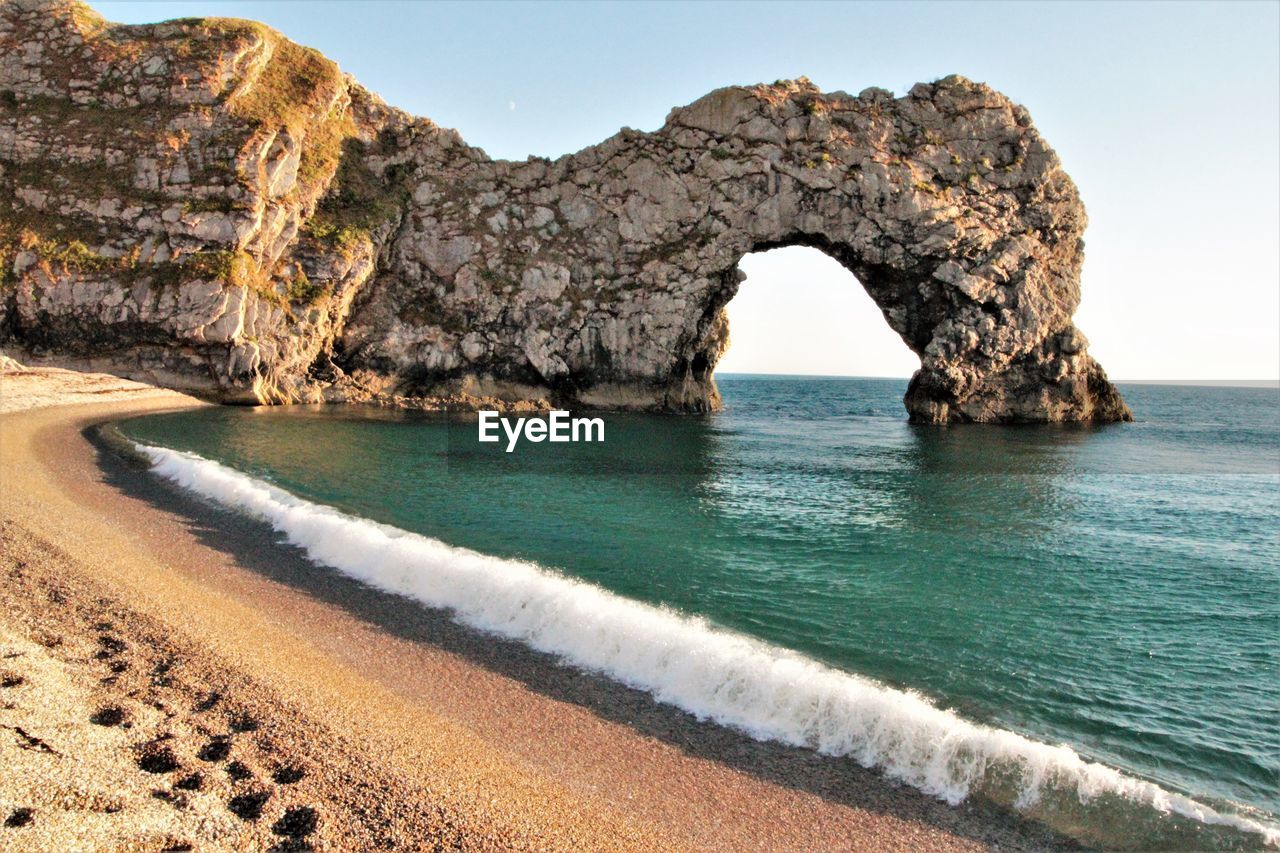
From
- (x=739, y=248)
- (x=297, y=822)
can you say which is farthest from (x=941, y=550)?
(x=739, y=248)

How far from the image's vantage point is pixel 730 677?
10.1m

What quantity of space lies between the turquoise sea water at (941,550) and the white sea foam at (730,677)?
0.90 m

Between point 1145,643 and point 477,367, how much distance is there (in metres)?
52.6

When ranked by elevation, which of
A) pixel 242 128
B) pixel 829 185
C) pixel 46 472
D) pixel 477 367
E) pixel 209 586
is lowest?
pixel 209 586

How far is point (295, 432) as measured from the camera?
120 ft

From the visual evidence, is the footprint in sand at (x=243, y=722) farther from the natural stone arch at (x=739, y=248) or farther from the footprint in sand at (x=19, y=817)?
the natural stone arch at (x=739, y=248)

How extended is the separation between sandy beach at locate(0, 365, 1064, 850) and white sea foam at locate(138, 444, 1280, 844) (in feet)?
1.35

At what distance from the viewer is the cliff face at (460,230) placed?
50.1 metres

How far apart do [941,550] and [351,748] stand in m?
15.3

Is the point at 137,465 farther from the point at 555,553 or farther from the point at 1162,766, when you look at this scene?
the point at 1162,766

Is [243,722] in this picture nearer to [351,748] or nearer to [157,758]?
[157,758]

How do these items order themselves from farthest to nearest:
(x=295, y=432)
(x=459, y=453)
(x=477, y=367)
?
(x=477, y=367) < (x=295, y=432) < (x=459, y=453)

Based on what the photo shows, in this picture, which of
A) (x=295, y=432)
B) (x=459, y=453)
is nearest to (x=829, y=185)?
(x=459, y=453)

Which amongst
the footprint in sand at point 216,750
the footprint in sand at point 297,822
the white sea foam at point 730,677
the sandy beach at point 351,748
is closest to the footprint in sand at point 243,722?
the sandy beach at point 351,748
